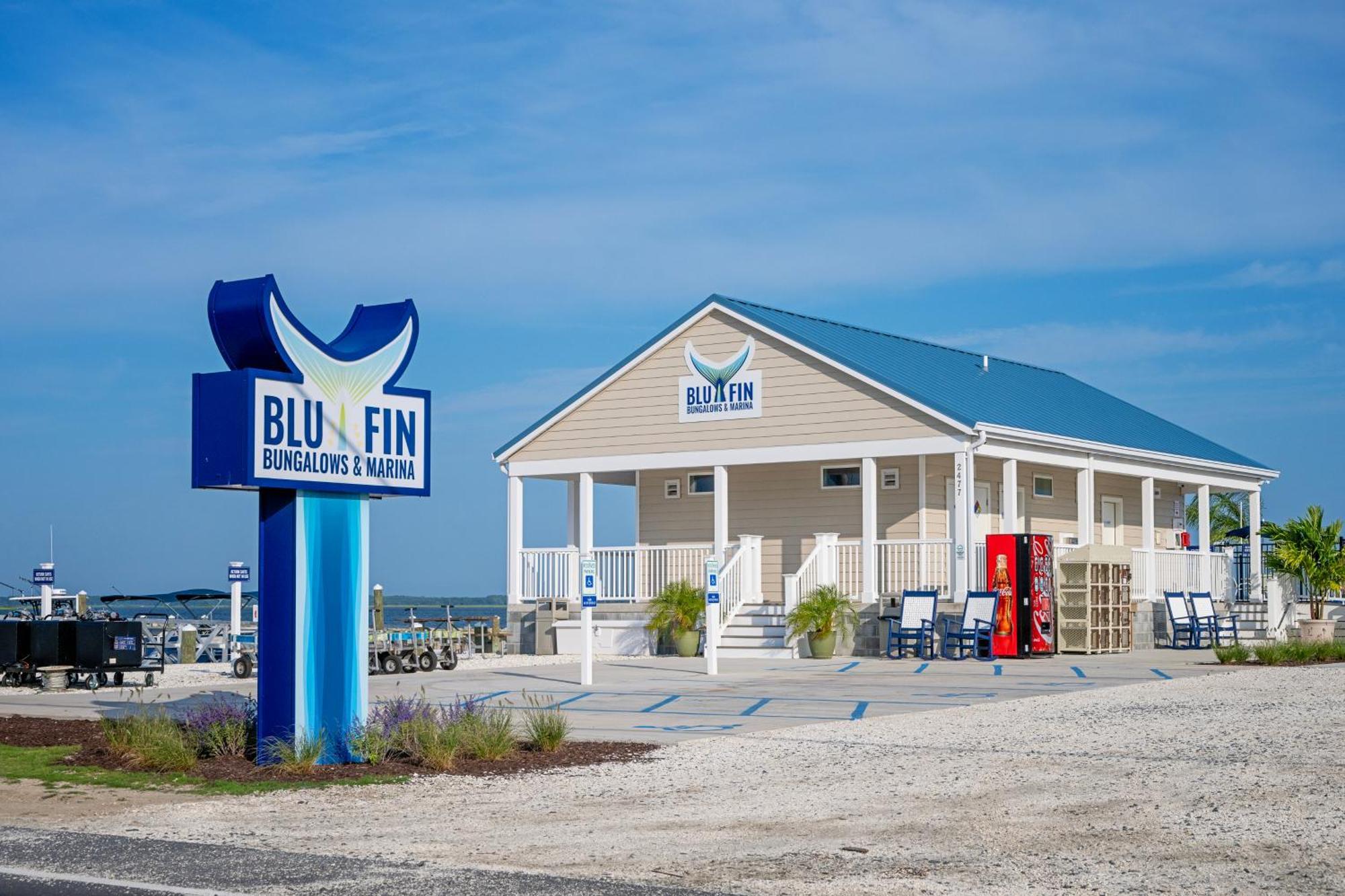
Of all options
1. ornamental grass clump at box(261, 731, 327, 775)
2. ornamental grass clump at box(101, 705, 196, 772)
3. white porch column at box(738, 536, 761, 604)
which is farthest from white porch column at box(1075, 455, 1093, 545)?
ornamental grass clump at box(101, 705, 196, 772)

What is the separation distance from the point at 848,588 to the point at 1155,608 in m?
6.24

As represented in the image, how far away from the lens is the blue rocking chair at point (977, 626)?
25516mm

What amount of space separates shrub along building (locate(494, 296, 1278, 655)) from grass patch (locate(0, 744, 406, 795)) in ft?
53.5

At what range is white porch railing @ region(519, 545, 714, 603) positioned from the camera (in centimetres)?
3022

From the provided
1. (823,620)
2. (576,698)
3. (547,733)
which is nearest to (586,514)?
(823,620)

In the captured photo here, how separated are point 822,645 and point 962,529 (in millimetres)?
3065

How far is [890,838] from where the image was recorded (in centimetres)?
902

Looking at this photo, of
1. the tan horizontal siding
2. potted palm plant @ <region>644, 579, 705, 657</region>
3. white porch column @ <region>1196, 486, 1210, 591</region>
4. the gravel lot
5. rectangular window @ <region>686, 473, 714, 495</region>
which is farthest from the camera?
white porch column @ <region>1196, 486, 1210, 591</region>

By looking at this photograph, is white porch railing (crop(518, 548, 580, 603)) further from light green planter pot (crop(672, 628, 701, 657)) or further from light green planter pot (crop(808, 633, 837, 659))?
light green planter pot (crop(808, 633, 837, 659))

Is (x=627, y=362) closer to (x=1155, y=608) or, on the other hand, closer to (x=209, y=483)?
(x=1155, y=608)

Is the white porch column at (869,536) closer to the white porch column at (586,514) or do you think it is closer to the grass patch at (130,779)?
the white porch column at (586,514)

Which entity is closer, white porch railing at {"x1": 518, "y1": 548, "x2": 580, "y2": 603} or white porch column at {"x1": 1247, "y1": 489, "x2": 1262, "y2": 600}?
white porch railing at {"x1": 518, "y1": 548, "x2": 580, "y2": 603}

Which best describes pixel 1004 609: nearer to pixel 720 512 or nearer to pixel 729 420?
pixel 720 512

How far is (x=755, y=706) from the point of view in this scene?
17.2 metres
